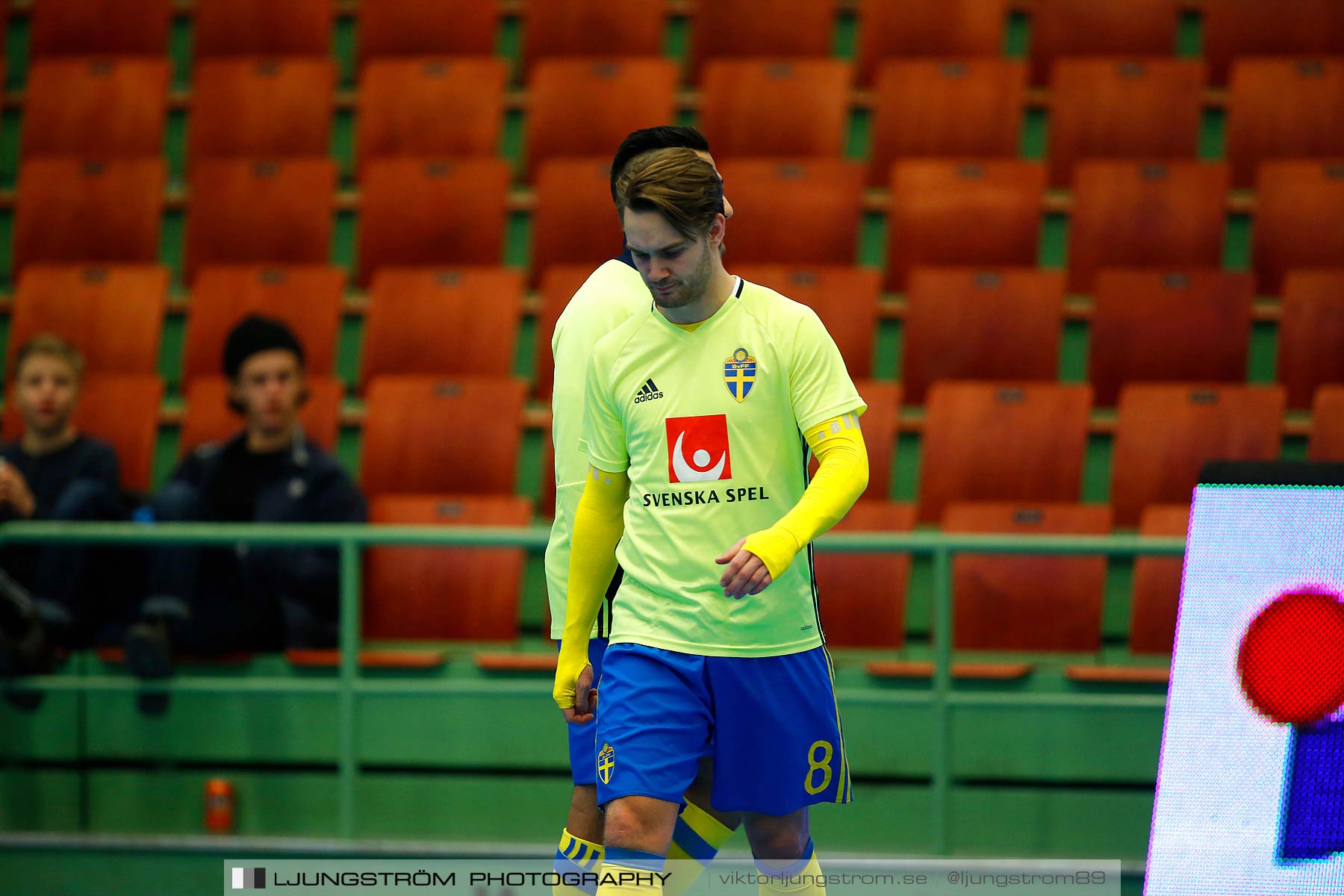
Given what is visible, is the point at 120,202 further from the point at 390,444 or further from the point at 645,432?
the point at 645,432

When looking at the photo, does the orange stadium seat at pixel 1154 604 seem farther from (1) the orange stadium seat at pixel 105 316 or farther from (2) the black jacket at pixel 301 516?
(1) the orange stadium seat at pixel 105 316

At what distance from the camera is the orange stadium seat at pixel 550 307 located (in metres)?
5.30

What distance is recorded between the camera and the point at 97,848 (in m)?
4.31

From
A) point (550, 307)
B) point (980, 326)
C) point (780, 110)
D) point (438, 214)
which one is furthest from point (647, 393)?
point (780, 110)

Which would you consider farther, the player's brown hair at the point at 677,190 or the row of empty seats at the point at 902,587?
the row of empty seats at the point at 902,587

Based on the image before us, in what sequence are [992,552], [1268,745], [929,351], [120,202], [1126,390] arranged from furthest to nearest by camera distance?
[120,202] → [929,351] → [1126,390] → [992,552] → [1268,745]

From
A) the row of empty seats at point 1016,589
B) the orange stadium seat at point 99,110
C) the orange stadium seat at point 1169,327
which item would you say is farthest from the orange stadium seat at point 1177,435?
the orange stadium seat at point 99,110

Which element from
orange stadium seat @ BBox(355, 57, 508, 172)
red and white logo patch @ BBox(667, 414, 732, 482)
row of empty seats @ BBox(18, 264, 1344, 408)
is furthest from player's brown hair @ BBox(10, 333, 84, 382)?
red and white logo patch @ BBox(667, 414, 732, 482)

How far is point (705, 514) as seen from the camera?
243 cm

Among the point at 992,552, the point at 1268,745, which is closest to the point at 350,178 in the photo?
the point at 992,552

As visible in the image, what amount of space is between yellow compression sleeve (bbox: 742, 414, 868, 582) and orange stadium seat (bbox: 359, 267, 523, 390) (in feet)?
10.4

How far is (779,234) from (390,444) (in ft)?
5.70

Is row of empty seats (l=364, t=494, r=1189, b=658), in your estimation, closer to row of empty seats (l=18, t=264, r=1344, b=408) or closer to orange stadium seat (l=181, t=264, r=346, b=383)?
row of empty seats (l=18, t=264, r=1344, b=408)

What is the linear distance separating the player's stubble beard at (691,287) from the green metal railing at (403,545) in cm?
171
